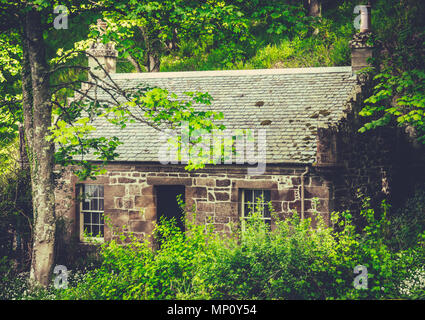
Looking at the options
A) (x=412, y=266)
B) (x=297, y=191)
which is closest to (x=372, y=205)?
(x=297, y=191)

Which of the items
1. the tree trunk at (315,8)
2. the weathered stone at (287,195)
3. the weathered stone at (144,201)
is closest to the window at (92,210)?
the weathered stone at (144,201)

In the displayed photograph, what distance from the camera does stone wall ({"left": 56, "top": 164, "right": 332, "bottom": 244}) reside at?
14.8 m

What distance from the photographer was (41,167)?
1194cm

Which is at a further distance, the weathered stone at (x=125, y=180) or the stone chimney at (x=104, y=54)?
the stone chimney at (x=104, y=54)

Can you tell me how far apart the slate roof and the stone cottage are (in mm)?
31

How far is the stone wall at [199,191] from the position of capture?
1482cm

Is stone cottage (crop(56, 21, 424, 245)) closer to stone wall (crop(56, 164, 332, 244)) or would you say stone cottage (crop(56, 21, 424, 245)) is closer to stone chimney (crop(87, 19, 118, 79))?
stone wall (crop(56, 164, 332, 244))

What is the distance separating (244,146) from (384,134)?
504cm

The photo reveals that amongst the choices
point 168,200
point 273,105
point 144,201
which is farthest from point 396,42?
point 144,201

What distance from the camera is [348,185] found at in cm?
1526

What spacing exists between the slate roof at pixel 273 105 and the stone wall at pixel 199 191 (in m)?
0.54

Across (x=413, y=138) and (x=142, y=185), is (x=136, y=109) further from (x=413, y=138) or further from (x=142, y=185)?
(x=413, y=138)

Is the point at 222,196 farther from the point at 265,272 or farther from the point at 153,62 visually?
the point at 153,62

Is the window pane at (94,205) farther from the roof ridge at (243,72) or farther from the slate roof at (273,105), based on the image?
the roof ridge at (243,72)
